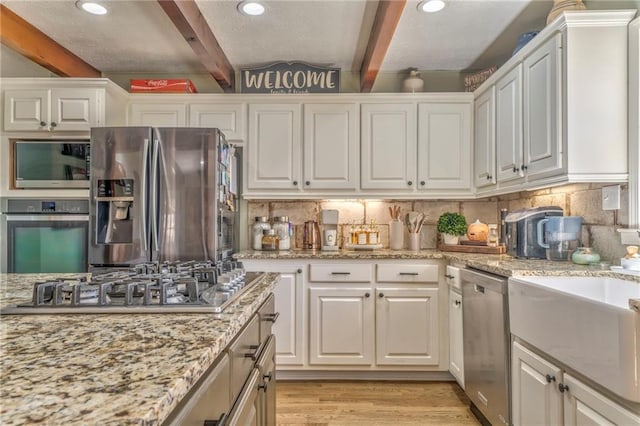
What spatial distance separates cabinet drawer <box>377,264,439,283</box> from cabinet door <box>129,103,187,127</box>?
196cm

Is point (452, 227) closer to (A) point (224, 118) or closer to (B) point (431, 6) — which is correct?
(B) point (431, 6)

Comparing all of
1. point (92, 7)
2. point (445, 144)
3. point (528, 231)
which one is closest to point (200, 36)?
point (92, 7)

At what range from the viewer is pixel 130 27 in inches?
101

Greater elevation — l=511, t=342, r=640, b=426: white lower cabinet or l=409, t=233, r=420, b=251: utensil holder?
l=409, t=233, r=420, b=251: utensil holder

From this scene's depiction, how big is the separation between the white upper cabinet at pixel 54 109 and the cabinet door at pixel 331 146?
154 cm

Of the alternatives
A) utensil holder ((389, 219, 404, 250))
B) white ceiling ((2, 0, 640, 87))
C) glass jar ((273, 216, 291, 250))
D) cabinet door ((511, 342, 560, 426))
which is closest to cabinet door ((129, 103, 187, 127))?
white ceiling ((2, 0, 640, 87))

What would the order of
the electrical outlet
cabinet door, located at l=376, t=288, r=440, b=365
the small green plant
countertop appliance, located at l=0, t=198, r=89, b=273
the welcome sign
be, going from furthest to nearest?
the welcome sign, the small green plant, cabinet door, located at l=376, t=288, r=440, b=365, countertop appliance, located at l=0, t=198, r=89, b=273, the electrical outlet

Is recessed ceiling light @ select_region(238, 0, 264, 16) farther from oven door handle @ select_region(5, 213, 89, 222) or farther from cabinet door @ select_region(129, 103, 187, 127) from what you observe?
oven door handle @ select_region(5, 213, 89, 222)

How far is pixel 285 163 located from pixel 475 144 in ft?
4.95

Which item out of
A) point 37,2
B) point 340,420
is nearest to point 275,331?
point 340,420

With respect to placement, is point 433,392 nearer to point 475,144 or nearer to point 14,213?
point 475,144

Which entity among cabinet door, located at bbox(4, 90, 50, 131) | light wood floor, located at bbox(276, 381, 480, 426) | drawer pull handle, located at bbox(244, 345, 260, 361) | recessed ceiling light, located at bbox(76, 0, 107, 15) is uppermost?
recessed ceiling light, located at bbox(76, 0, 107, 15)

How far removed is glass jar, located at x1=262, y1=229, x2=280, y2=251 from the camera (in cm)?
304

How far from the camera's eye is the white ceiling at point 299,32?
231 cm
